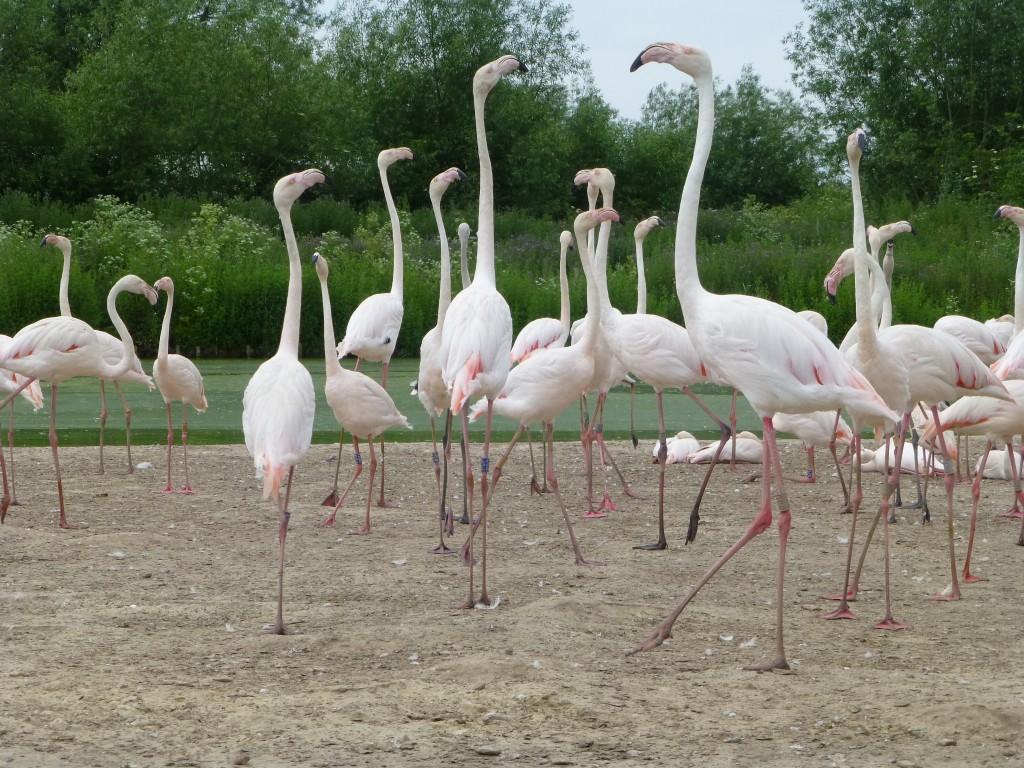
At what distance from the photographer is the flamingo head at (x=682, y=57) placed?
493 centimetres

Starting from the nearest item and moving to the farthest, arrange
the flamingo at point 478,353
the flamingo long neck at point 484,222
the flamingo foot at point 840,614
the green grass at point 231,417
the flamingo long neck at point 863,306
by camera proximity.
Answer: the flamingo foot at point 840,614
the flamingo at point 478,353
the flamingo long neck at point 863,306
the flamingo long neck at point 484,222
the green grass at point 231,417

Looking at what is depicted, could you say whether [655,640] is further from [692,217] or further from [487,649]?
[692,217]

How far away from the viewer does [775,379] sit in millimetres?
4637

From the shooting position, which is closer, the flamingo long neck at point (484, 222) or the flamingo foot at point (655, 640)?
the flamingo foot at point (655, 640)

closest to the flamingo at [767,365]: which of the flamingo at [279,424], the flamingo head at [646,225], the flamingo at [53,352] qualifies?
the flamingo at [279,424]

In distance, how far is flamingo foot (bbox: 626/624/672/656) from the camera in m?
4.66

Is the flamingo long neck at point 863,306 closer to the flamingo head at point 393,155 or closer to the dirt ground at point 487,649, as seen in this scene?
the dirt ground at point 487,649

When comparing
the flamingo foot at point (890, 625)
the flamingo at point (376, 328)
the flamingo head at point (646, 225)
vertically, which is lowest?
the flamingo foot at point (890, 625)

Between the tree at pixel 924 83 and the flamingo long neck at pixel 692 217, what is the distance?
28.9 meters

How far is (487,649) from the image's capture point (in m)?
4.63

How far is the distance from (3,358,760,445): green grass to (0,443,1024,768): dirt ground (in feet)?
12.3

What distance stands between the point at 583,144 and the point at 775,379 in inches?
1548

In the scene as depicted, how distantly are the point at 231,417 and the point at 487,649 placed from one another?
29.4ft

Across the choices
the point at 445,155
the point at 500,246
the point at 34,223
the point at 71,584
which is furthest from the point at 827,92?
the point at 71,584
